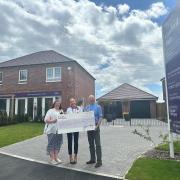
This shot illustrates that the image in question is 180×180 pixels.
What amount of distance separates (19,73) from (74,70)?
6.72 meters

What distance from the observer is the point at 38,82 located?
27.6 m

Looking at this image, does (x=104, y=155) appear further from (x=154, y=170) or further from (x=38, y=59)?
(x=38, y=59)

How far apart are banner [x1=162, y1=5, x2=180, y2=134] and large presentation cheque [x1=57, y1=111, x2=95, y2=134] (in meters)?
2.78

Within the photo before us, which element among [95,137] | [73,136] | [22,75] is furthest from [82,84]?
[95,137]

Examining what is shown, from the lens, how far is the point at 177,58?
8109 millimetres

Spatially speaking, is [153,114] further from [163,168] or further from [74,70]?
[163,168]

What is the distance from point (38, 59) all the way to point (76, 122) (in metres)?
22.4

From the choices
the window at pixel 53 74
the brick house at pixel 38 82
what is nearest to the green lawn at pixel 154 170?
the brick house at pixel 38 82

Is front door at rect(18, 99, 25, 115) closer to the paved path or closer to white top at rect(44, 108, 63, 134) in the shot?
the paved path

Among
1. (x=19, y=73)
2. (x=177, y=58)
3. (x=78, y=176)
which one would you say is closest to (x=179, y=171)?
(x=78, y=176)

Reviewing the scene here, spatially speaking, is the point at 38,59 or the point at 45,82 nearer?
the point at 45,82

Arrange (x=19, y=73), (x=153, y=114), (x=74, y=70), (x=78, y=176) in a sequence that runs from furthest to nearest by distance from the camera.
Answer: (x=153, y=114)
(x=19, y=73)
(x=74, y=70)
(x=78, y=176)

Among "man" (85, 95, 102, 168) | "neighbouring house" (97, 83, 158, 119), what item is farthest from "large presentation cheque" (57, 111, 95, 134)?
"neighbouring house" (97, 83, 158, 119)

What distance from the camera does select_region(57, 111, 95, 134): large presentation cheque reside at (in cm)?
764
